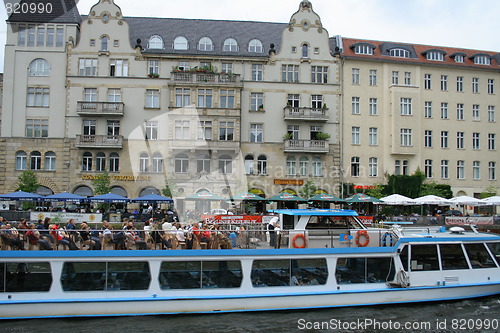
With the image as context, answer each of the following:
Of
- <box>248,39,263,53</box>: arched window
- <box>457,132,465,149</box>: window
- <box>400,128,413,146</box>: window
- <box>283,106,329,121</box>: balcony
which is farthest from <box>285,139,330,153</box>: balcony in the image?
<box>457,132,465,149</box>: window

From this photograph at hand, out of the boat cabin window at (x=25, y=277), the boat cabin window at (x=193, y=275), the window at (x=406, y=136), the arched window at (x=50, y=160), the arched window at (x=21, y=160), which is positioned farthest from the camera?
the window at (x=406, y=136)

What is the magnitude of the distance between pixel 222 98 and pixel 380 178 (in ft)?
55.3

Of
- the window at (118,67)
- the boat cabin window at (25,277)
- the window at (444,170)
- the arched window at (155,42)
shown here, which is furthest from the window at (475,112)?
the boat cabin window at (25,277)

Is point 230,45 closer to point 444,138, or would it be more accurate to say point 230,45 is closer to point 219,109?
point 219,109

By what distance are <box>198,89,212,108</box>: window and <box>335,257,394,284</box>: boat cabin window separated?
98.5 ft

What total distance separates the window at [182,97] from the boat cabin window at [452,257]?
30998 mm

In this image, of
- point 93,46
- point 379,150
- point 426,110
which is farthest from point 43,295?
point 426,110

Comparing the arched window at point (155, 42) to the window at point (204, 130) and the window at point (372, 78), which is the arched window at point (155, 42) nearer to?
the window at point (204, 130)

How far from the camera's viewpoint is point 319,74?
148 ft

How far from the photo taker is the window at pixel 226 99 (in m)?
43.2

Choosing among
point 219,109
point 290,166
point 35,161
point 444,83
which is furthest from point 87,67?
point 444,83

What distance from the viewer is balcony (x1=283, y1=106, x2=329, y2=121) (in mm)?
43656

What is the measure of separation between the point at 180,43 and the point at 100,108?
987 centimetres

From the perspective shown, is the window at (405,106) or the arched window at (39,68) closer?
the arched window at (39,68)
